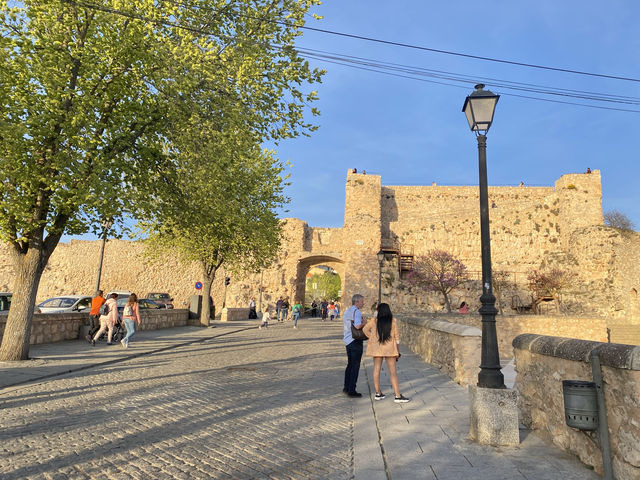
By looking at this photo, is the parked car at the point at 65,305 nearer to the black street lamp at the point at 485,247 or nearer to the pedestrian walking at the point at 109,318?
the pedestrian walking at the point at 109,318

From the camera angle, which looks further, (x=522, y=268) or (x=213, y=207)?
(x=522, y=268)

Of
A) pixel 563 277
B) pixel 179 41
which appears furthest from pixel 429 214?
pixel 179 41

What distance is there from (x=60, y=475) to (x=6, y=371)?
258 inches

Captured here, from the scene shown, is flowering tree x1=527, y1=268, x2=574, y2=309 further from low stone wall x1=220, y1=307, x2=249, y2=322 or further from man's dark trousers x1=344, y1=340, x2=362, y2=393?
man's dark trousers x1=344, y1=340, x2=362, y2=393

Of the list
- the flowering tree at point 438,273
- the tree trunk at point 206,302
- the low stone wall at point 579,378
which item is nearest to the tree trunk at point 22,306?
the low stone wall at point 579,378

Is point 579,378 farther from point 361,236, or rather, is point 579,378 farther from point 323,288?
point 323,288

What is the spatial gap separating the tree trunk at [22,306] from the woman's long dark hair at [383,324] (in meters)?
7.76

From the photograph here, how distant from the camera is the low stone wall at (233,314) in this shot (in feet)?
104

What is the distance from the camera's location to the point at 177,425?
5.14 m

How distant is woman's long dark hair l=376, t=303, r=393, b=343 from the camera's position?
7088mm

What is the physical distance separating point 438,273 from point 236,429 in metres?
31.9

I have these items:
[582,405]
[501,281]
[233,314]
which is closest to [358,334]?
[582,405]

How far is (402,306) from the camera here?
3884cm

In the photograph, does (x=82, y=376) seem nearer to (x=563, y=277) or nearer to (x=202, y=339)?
(x=202, y=339)
